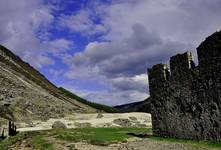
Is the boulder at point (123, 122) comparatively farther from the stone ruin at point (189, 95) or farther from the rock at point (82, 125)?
the stone ruin at point (189, 95)

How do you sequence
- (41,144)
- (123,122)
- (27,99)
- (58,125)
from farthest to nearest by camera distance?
(27,99), (123,122), (58,125), (41,144)

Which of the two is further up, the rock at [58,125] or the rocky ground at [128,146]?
the rock at [58,125]

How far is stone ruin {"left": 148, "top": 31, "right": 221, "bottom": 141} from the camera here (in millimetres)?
26625

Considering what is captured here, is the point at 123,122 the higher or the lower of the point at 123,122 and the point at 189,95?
the lower

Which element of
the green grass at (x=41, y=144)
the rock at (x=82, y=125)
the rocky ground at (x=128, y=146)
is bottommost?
the rocky ground at (x=128, y=146)

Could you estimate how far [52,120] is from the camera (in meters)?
46.1

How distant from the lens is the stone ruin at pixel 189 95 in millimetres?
26625

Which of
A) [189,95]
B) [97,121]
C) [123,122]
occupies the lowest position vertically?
[123,122]

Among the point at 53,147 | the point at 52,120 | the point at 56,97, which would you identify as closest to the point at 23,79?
the point at 56,97

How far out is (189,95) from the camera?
29.3m

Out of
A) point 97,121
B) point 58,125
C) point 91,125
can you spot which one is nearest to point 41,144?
point 58,125

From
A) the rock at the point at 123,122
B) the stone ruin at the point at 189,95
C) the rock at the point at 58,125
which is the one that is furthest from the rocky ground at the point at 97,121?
the stone ruin at the point at 189,95

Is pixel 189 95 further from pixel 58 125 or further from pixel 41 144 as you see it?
pixel 58 125

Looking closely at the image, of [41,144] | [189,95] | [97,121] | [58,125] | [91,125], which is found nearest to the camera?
[41,144]
